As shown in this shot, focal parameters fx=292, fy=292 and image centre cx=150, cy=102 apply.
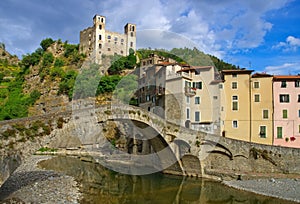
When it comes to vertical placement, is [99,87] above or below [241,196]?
above

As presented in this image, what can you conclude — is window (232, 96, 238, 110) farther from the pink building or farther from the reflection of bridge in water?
the reflection of bridge in water

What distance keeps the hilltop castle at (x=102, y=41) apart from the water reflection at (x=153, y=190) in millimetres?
34458

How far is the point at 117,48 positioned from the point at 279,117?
3690 centimetres

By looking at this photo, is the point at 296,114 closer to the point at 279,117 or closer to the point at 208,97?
the point at 279,117

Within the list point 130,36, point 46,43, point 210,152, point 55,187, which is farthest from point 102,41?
point 55,187

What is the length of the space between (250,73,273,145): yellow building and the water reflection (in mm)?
9311

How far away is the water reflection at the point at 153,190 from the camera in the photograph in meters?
15.5

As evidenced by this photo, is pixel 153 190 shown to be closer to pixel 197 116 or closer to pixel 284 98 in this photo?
pixel 197 116

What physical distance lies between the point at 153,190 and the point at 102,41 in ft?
135

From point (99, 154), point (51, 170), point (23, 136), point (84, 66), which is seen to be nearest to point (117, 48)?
point (84, 66)

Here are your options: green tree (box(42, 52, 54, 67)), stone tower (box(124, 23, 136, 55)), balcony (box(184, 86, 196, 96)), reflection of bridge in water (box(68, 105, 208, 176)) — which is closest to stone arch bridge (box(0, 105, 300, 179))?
reflection of bridge in water (box(68, 105, 208, 176))

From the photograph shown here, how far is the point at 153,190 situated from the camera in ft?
57.3

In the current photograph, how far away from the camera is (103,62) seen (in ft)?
174

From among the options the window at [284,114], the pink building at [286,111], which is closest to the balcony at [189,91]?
the pink building at [286,111]
